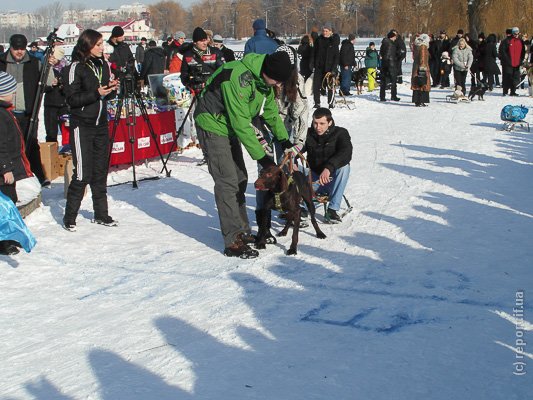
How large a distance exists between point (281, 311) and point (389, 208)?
318 cm

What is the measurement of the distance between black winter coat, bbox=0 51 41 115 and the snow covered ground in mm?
1107

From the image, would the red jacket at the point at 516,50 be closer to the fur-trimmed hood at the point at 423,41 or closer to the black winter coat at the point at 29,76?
the fur-trimmed hood at the point at 423,41

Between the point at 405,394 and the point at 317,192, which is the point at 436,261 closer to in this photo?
the point at 317,192

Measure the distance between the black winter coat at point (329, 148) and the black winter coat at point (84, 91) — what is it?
2.01 m

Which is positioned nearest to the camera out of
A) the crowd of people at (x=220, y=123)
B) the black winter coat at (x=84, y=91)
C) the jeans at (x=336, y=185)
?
the crowd of people at (x=220, y=123)

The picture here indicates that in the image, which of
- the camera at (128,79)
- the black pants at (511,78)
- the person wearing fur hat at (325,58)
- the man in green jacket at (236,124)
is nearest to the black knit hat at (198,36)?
the camera at (128,79)

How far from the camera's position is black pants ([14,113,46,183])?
862 cm

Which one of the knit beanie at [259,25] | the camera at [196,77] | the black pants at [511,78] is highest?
the knit beanie at [259,25]

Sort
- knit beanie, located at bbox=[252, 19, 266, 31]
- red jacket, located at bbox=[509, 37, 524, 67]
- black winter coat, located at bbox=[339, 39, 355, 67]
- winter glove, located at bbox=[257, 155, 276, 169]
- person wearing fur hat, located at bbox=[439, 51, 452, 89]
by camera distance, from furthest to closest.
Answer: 1. person wearing fur hat, located at bbox=[439, 51, 452, 89]
2. black winter coat, located at bbox=[339, 39, 355, 67]
3. red jacket, located at bbox=[509, 37, 524, 67]
4. knit beanie, located at bbox=[252, 19, 266, 31]
5. winter glove, located at bbox=[257, 155, 276, 169]

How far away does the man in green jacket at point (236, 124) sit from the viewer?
584 cm

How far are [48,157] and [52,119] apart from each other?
0.92 meters

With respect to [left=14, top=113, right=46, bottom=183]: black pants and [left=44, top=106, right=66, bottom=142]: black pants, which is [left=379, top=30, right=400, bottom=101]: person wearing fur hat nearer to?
[left=44, top=106, right=66, bottom=142]: black pants

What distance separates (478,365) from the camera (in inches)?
160

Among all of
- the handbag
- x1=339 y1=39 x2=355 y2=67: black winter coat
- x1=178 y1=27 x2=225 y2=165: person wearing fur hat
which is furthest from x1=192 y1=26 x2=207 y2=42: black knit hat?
x1=339 y1=39 x2=355 y2=67: black winter coat
